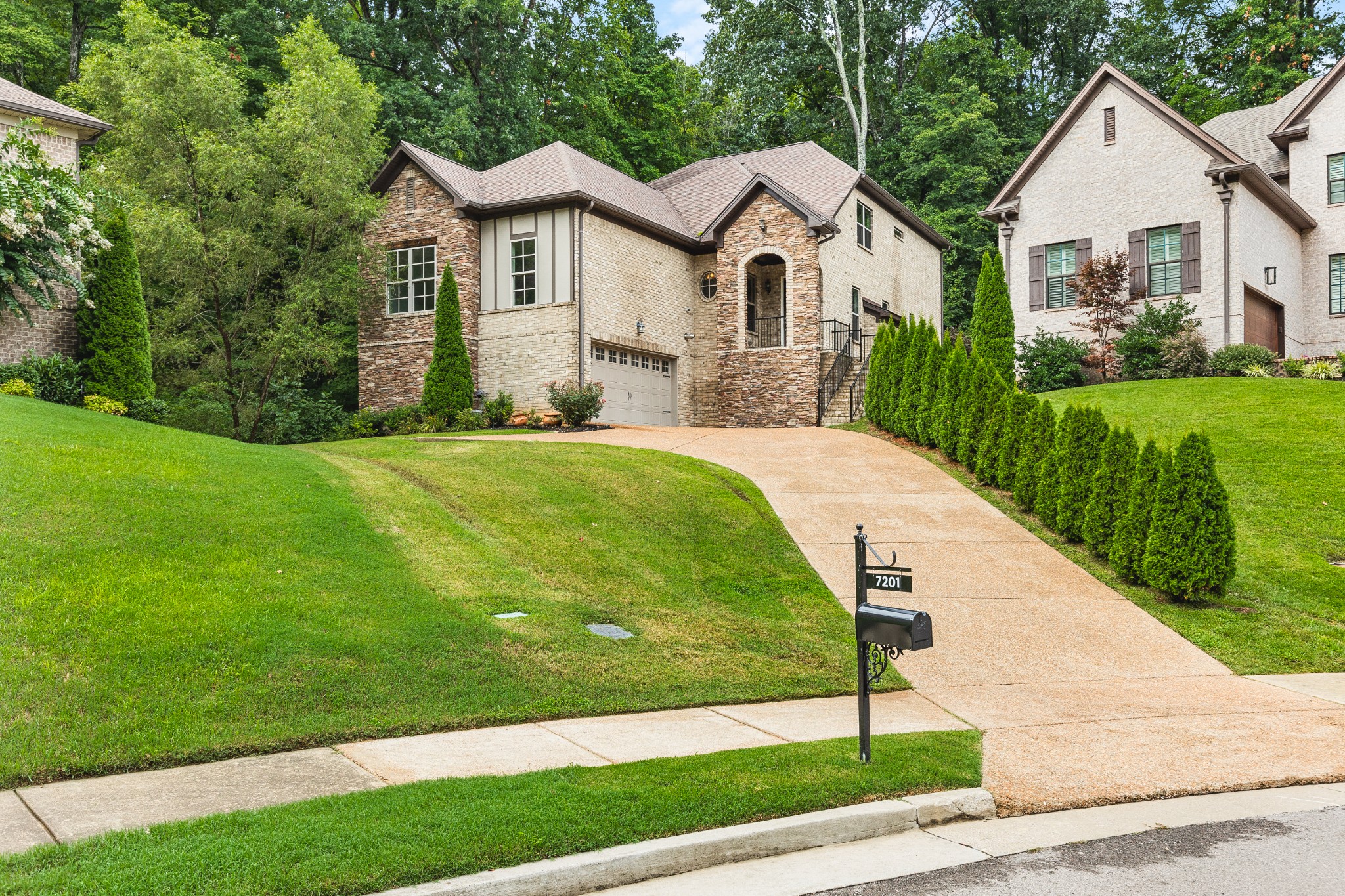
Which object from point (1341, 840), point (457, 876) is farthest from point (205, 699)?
point (1341, 840)

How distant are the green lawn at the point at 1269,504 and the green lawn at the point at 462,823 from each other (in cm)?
609

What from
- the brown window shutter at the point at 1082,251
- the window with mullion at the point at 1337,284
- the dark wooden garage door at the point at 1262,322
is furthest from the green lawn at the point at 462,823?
the window with mullion at the point at 1337,284

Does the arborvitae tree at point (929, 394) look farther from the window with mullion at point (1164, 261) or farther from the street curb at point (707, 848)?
the street curb at point (707, 848)

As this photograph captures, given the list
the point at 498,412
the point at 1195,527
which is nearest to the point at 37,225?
the point at 498,412

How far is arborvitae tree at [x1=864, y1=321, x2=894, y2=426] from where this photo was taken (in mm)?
21750

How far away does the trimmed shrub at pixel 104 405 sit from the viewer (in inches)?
697

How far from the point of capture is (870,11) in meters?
43.0

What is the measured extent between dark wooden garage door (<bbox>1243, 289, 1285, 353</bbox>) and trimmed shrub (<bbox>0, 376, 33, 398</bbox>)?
2703cm

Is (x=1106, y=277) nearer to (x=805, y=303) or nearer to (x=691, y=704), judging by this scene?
(x=805, y=303)

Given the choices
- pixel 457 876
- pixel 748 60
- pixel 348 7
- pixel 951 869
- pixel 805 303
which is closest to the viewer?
pixel 457 876

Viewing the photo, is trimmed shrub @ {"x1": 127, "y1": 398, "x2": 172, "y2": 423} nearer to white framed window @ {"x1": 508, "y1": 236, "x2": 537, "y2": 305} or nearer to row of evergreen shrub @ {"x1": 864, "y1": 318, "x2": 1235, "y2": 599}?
white framed window @ {"x1": 508, "y1": 236, "x2": 537, "y2": 305}

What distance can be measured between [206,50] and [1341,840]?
31.4 metres

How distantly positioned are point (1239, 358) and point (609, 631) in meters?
20.3

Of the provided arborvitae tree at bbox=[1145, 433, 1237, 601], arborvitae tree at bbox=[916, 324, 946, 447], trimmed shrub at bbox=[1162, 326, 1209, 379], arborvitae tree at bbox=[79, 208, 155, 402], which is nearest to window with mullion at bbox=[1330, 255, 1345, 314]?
trimmed shrub at bbox=[1162, 326, 1209, 379]
